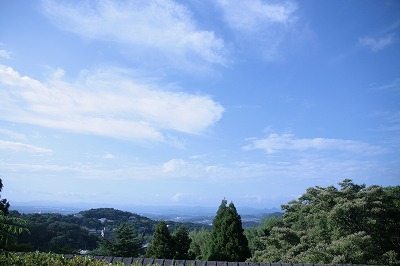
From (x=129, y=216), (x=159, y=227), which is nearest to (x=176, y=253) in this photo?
(x=159, y=227)

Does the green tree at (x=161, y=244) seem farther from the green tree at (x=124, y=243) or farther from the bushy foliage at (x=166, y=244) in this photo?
the green tree at (x=124, y=243)

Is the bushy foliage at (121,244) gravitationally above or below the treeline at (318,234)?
below

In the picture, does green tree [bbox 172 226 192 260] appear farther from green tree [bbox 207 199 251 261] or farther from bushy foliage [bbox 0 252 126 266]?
bushy foliage [bbox 0 252 126 266]

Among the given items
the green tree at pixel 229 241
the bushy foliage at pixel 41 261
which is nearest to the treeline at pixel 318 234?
the green tree at pixel 229 241

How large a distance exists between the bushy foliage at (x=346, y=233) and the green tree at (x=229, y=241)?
12.3ft

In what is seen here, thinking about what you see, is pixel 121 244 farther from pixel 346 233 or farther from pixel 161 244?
Answer: pixel 346 233

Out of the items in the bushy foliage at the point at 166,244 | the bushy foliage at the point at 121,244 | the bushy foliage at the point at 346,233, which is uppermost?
the bushy foliage at the point at 346,233

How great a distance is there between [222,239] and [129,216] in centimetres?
7639

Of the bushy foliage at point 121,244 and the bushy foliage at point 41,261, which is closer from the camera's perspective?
the bushy foliage at point 41,261

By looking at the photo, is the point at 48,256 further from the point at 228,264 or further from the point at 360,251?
the point at 360,251

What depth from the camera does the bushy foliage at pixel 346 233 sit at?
12.6m

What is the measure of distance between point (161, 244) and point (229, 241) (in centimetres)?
506

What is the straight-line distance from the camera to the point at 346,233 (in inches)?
568

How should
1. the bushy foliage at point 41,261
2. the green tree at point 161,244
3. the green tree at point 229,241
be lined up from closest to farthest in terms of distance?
the bushy foliage at point 41,261, the green tree at point 161,244, the green tree at point 229,241
